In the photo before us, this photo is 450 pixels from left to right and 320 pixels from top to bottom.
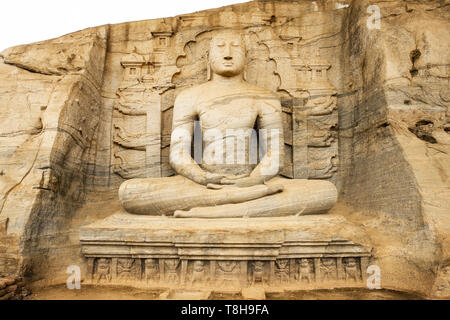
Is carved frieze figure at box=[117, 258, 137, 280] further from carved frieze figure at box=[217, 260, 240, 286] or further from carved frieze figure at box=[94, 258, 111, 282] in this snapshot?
carved frieze figure at box=[217, 260, 240, 286]

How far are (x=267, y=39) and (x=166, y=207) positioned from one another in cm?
359

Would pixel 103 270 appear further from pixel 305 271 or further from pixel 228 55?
pixel 228 55

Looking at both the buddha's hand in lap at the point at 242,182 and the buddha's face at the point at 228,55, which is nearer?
the buddha's hand in lap at the point at 242,182

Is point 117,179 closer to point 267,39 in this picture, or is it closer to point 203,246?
point 203,246

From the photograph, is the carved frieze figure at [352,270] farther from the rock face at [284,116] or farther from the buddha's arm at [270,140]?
the buddha's arm at [270,140]

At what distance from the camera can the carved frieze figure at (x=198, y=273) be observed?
3830 millimetres

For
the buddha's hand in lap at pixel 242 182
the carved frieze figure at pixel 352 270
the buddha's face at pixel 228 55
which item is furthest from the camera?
the buddha's face at pixel 228 55

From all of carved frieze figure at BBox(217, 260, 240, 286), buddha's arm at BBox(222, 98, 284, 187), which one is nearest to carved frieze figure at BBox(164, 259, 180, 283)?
carved frieze figure at BBox(217, 260, 240, 286)

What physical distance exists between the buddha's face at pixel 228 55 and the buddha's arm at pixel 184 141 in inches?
26.5

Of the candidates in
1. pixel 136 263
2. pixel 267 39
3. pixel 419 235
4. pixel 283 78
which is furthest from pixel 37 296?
pixel 267 39

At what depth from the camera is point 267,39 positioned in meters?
6.27

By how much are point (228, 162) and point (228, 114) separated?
75 centimetres

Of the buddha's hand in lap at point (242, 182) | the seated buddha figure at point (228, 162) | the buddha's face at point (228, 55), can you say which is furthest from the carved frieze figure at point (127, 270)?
the buddha's face at point (228, 55)

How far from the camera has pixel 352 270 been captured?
3934 mm
